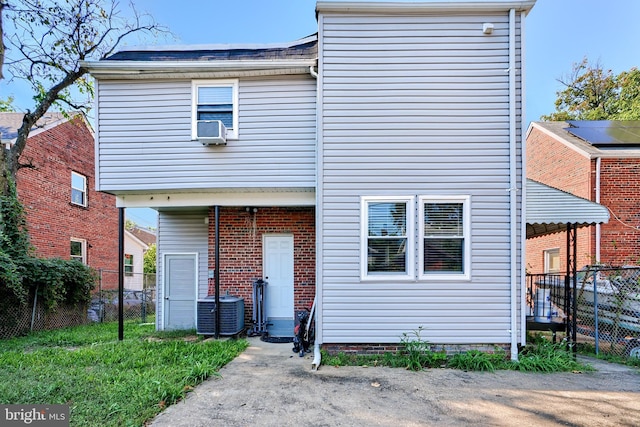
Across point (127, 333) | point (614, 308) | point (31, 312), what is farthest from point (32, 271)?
point (614, 308)

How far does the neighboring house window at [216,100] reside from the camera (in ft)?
21.0

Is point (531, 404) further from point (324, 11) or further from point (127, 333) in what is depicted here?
point (127, 333)

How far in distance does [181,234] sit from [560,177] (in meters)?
12.0

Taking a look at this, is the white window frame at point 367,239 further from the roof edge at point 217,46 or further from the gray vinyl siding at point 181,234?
the gray vinyl siding at point 181,234

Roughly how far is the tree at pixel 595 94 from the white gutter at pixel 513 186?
18820mm

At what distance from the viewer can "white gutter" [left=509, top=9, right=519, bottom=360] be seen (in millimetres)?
5328

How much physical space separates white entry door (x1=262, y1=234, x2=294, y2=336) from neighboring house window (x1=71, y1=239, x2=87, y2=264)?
30.7ft

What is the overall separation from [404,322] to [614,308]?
4.14 metres

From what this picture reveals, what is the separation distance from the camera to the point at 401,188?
5.48 metres

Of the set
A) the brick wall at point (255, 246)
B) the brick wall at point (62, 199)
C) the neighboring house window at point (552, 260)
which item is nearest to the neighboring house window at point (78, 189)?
the brick wall at point (62, 199)

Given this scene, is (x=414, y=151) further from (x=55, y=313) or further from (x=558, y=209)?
(x=55, y=313)

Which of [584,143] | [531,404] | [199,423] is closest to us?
[199,423]

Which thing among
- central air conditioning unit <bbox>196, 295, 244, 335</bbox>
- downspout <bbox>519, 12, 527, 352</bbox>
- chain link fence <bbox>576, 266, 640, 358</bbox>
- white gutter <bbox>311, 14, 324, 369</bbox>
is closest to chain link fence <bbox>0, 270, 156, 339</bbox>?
central air conditioning unit <bbox>196, 295, 244, 335</bbox>

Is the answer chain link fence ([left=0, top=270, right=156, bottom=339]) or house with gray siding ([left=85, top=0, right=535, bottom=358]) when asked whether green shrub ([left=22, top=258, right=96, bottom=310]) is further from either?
house with gray siding ([left=85, top=0, right=535, bottom=358])
